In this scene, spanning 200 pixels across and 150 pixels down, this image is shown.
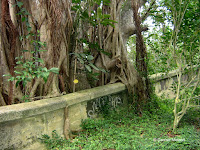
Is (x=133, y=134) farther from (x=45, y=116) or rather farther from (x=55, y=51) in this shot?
(x=55, y=51)

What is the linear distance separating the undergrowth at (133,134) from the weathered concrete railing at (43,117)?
0.45ft

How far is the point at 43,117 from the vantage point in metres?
2.60

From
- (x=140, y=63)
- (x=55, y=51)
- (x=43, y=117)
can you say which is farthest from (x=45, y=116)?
(x=140, y=63)

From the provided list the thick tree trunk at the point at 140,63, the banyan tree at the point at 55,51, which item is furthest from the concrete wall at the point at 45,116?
the thick tree trunk at the point at 140,63

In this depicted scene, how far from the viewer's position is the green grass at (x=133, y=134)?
260 cm

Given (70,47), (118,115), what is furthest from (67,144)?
(70,47)

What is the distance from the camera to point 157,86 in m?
5.55

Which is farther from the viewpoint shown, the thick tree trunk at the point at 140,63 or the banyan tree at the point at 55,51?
the thick tree trunk at the point at 140,63

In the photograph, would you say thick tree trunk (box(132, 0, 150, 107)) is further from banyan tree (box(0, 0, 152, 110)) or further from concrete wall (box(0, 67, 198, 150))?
concrete wall (box(0, 67, 198, 150))

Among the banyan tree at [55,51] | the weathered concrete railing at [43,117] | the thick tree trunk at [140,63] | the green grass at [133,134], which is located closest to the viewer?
the weathered concrete railing at [43,117]

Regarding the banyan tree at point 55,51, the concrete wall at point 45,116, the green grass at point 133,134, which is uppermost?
the banyan tree at point 55,51

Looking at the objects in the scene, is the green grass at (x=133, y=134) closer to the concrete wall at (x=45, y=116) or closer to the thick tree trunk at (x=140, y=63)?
the concrete wall at (x=45, y=116)

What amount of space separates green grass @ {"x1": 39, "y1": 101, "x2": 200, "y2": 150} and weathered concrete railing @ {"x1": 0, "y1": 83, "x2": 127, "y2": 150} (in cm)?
14

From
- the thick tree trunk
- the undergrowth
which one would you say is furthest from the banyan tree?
the undergrowth
